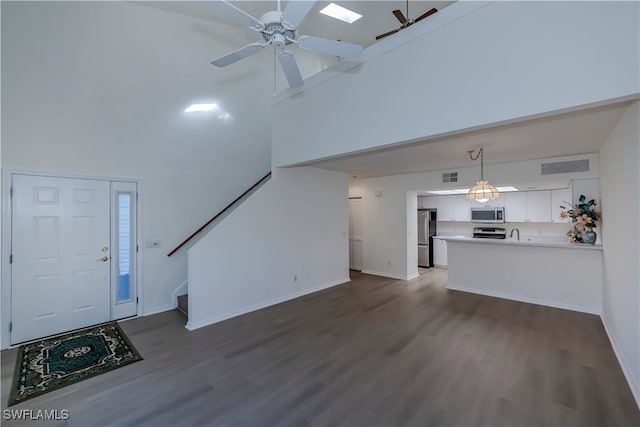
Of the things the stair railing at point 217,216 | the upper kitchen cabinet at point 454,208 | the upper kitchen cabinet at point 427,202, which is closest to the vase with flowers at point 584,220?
the upper kitchen cabinet at point 454,208

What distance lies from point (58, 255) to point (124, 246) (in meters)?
0.76

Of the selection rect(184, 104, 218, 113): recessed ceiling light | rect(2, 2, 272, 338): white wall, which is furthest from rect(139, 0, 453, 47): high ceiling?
rect(184, 104, 218, 113): recessed ceiling light

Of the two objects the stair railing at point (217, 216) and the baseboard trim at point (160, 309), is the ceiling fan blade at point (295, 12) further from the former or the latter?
the baseboard trim at point (160, 309)

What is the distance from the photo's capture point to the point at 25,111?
3506 mm

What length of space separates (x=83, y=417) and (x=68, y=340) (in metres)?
1.88

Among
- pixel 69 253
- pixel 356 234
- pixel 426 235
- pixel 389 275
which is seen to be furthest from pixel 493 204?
pixel 69 253

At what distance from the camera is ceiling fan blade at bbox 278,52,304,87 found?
9.32 ft

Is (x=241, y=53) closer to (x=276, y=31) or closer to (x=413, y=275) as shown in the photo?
(x=276, y=31)

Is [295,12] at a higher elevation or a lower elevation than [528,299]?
higher

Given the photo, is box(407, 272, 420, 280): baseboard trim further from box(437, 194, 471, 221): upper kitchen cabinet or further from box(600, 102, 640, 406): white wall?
box(600, 102, 640, 406): white wall

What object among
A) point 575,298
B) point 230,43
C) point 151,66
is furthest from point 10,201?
point 575,298

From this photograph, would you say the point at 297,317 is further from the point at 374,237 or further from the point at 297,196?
the point at 374,237

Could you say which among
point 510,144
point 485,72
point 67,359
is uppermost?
point 485,72

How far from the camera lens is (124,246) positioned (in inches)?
170
